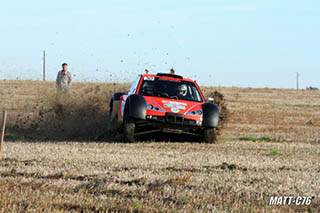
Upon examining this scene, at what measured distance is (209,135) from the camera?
14047 mm

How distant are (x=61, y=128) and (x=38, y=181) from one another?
9.87 m

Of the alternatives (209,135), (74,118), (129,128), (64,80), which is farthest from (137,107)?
(64,80)

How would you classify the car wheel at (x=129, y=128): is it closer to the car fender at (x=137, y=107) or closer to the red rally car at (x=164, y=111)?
the red rally car at (x=164, y=111)

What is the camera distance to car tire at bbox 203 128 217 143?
14.0 m

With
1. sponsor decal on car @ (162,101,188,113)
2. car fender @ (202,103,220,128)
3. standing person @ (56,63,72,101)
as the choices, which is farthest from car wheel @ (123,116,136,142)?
standing person @ (56,63,72,101)

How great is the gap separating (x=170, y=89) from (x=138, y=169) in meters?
5.94

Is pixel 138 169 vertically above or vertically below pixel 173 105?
below

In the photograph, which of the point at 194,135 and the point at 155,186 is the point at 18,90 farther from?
the point at 155,186

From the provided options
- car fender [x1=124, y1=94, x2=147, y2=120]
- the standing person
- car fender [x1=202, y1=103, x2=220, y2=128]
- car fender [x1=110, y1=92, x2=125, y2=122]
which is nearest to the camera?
car fender [x1=124, y1=94, x2=147, y2=120]

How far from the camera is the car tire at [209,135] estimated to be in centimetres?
→ 1402

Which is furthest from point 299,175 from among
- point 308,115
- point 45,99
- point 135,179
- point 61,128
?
point 308,115

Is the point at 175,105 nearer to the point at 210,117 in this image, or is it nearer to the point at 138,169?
the point at 210,117

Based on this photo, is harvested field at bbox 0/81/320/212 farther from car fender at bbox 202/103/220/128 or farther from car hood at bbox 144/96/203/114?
car hood at bbox 144/96/203/114

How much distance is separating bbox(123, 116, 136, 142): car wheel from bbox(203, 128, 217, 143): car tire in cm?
172
